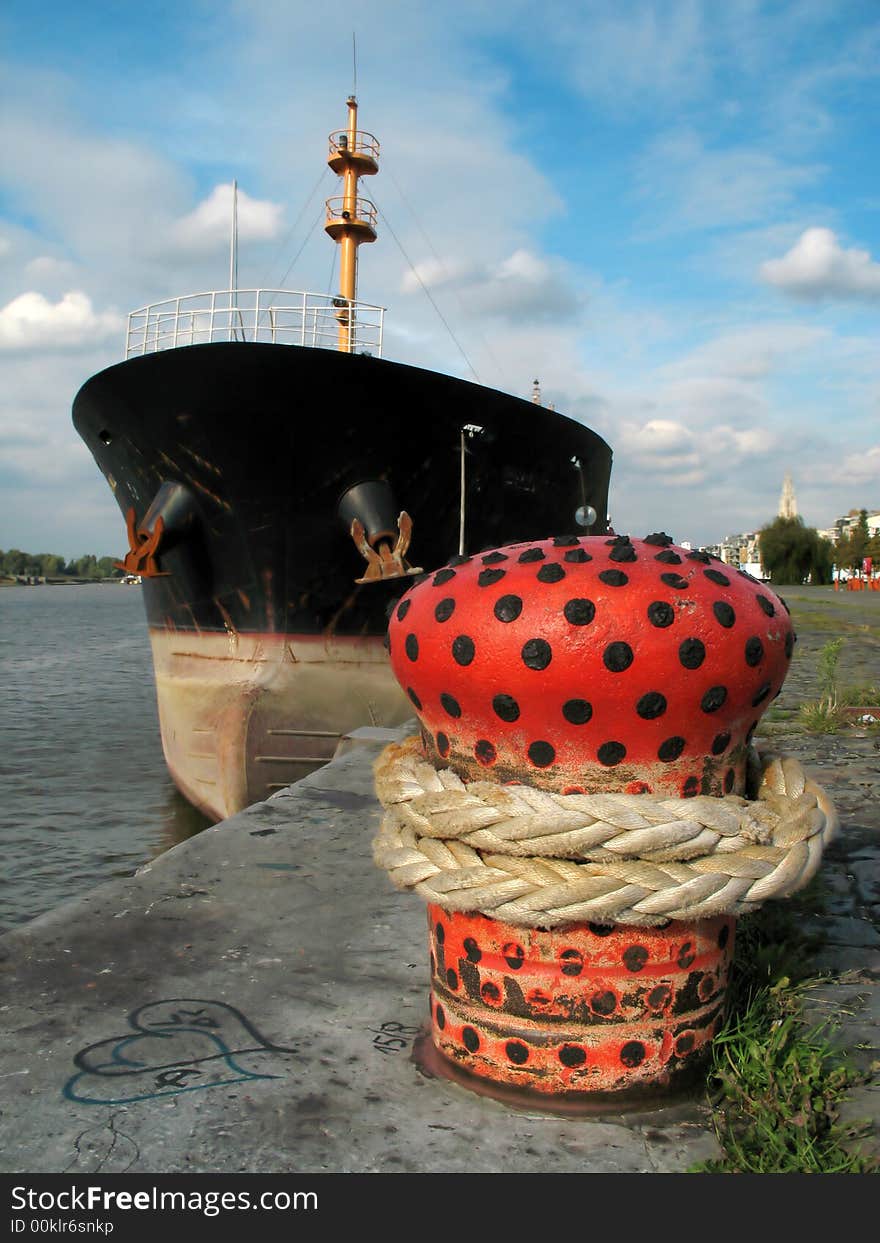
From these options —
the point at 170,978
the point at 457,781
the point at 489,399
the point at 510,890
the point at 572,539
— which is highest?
the point at 489,399

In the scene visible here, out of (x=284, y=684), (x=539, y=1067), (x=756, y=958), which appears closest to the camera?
(x=539, y=1067)

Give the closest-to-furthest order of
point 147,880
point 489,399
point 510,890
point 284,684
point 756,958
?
point 510,890 < point 756,958 < point 147,880 < point 284,684 < point 489,399

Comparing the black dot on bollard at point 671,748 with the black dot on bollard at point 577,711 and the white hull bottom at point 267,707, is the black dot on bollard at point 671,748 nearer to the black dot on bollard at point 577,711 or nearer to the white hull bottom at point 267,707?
the black dot on bollard at point 577,711

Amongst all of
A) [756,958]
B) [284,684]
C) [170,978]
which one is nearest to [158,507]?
[284,684]

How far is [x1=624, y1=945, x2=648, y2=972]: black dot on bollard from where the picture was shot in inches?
78.0

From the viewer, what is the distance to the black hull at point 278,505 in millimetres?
9391

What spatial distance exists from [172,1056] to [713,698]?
1.65 m

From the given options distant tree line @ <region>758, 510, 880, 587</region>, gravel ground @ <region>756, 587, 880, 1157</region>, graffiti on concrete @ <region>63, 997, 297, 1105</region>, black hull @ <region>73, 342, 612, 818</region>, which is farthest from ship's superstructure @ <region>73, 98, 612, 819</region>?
distant tree line @ <region>758, 510, 880, 587</region>

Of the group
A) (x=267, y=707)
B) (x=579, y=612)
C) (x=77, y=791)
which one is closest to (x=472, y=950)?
(x=579, y=612)

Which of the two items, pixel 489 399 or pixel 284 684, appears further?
pixel 489 399

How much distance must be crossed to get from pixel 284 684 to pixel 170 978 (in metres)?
6.75

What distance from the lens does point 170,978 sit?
2871mm

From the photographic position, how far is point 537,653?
188 cm
